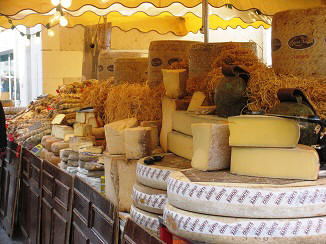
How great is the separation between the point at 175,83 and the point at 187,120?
1.54ft

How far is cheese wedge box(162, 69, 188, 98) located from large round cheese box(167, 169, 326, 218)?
4.43 feet

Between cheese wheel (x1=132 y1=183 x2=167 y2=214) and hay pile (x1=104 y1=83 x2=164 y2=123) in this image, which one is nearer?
cheese wheel (x1=132 y1=183 x2=167 y2=214)

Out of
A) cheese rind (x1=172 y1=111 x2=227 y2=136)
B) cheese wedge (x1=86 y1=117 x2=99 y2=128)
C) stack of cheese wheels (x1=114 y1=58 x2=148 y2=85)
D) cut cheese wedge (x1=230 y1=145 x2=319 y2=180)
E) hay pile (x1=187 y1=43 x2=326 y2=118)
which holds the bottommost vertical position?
cheese wedge (x1=86 y1=117 x2=99 y2=128)

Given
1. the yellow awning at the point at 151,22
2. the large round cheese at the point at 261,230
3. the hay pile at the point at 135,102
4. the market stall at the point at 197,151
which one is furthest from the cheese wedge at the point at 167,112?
the yellow awning at the point at 151,22

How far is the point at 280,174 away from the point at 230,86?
685mm

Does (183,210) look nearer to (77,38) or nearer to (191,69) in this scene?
(191,69)

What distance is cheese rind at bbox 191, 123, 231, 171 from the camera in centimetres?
179

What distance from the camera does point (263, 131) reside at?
1.63 meters

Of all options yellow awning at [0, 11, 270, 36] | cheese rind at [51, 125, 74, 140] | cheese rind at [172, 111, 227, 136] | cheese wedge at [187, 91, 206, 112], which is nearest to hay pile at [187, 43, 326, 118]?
cheese rind at [172, 111, 227, 136]

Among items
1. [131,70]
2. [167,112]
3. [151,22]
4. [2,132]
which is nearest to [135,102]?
[167,112]

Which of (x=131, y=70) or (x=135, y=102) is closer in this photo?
(x=135, y=102)

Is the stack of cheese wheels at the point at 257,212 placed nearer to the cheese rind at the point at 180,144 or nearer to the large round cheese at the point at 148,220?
the large round cheese at the point at 148,220

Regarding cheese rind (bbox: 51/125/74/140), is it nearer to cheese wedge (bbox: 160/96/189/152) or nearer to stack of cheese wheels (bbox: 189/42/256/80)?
cheese wedge (bbox: 160/96/189/152)

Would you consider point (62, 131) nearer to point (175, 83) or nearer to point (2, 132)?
point (2, 132)
